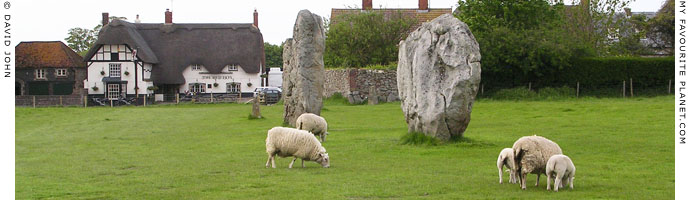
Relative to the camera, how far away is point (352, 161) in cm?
1786

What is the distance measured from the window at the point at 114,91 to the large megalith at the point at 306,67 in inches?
1840

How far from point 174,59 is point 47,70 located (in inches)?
481

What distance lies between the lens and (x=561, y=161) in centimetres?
1239

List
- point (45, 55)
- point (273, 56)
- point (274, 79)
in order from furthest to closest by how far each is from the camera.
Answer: point (273, 56) → point (274, 79) → point (45, 55)

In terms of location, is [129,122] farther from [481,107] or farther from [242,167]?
[242,167]

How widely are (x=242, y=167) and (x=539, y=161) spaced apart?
698 cm

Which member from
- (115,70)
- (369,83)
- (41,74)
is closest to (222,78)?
(115,70)

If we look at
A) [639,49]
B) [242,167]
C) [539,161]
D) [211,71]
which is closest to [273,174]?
[242,167]

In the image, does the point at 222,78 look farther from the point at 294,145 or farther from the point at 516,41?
the point at 294,145

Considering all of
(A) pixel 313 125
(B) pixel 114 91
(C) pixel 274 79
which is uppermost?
(C) pixel 274 79

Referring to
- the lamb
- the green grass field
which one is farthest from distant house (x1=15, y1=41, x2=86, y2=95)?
the lamb

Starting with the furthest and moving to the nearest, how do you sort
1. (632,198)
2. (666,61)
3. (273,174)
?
(666,61)
(273,174)
(632,198)

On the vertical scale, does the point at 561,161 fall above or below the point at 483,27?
below

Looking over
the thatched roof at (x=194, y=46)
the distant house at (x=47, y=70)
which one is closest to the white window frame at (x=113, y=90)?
the distant house at (x=47, y=70)
